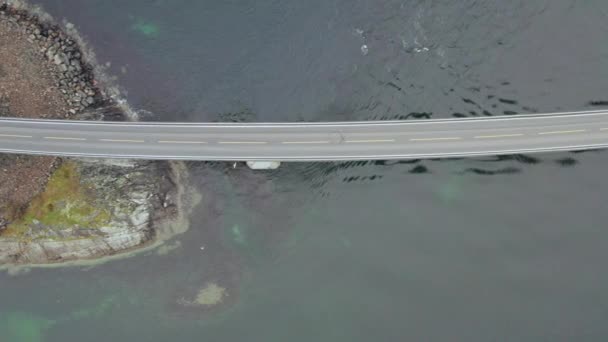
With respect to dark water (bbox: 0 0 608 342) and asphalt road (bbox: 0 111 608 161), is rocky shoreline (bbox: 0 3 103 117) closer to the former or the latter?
dark water (bbox: 0 0 608 342)

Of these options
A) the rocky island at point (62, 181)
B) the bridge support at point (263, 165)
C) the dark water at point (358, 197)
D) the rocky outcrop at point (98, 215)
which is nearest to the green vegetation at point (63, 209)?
the rocky outcrop at point (98, 215)

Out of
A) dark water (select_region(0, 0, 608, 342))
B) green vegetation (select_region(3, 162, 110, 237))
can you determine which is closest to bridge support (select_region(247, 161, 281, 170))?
dark water (select_region(0, 0, 608, 342))

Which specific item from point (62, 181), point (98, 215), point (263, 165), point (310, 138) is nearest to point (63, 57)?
point (62, 181)

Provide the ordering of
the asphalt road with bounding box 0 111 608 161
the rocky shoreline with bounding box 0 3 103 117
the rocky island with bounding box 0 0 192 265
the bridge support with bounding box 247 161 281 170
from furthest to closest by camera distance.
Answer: the rocky shoreline with bounding box 0 3 103 117, the bridge support with bounding box 247 161 281 170, the rocky island with bounding box 0 0 192 265, the asphalt road with bounding box 0 111 608 161

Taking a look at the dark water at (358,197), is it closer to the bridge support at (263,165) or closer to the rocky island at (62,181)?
the bridge support at (263,165)

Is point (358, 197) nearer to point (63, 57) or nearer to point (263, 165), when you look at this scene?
point (263, 165)

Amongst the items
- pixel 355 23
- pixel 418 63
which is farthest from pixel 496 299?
pixel 355 23
